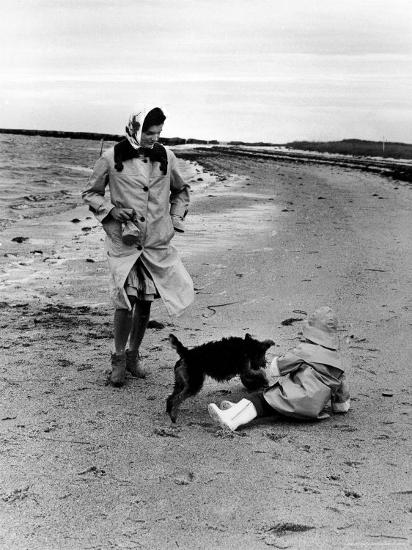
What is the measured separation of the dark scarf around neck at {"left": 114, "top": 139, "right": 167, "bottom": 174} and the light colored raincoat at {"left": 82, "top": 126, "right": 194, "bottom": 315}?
32mm

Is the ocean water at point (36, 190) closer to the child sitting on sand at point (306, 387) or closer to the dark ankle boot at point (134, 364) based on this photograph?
the dark ankle boot at point (134, 364)

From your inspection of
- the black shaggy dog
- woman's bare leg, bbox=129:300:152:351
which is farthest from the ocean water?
the black shaggy dog

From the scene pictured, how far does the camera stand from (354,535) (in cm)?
331

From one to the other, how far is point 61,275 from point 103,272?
0.51 meters

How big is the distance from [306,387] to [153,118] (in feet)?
6.86

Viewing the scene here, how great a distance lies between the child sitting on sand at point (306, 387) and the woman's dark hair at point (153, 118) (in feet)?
5.63

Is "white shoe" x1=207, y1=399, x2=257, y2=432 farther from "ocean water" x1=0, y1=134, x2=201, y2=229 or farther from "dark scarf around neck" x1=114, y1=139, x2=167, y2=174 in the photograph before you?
"ocean water" x1=0, y1=134, x2=201, y2=229

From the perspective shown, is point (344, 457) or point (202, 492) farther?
point (344, 457)

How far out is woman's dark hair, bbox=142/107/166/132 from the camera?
515cm

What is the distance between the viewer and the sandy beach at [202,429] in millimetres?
3398

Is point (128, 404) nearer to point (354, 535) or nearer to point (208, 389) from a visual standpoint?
point (208, 389)

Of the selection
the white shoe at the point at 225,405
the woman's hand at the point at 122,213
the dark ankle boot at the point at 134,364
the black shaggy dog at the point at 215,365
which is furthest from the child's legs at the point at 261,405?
the woman's hand at the point at 122,213

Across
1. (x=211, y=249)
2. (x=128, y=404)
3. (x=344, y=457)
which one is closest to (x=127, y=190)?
(x=128, y=404)

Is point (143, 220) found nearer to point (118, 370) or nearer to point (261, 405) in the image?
point (118, 370)
